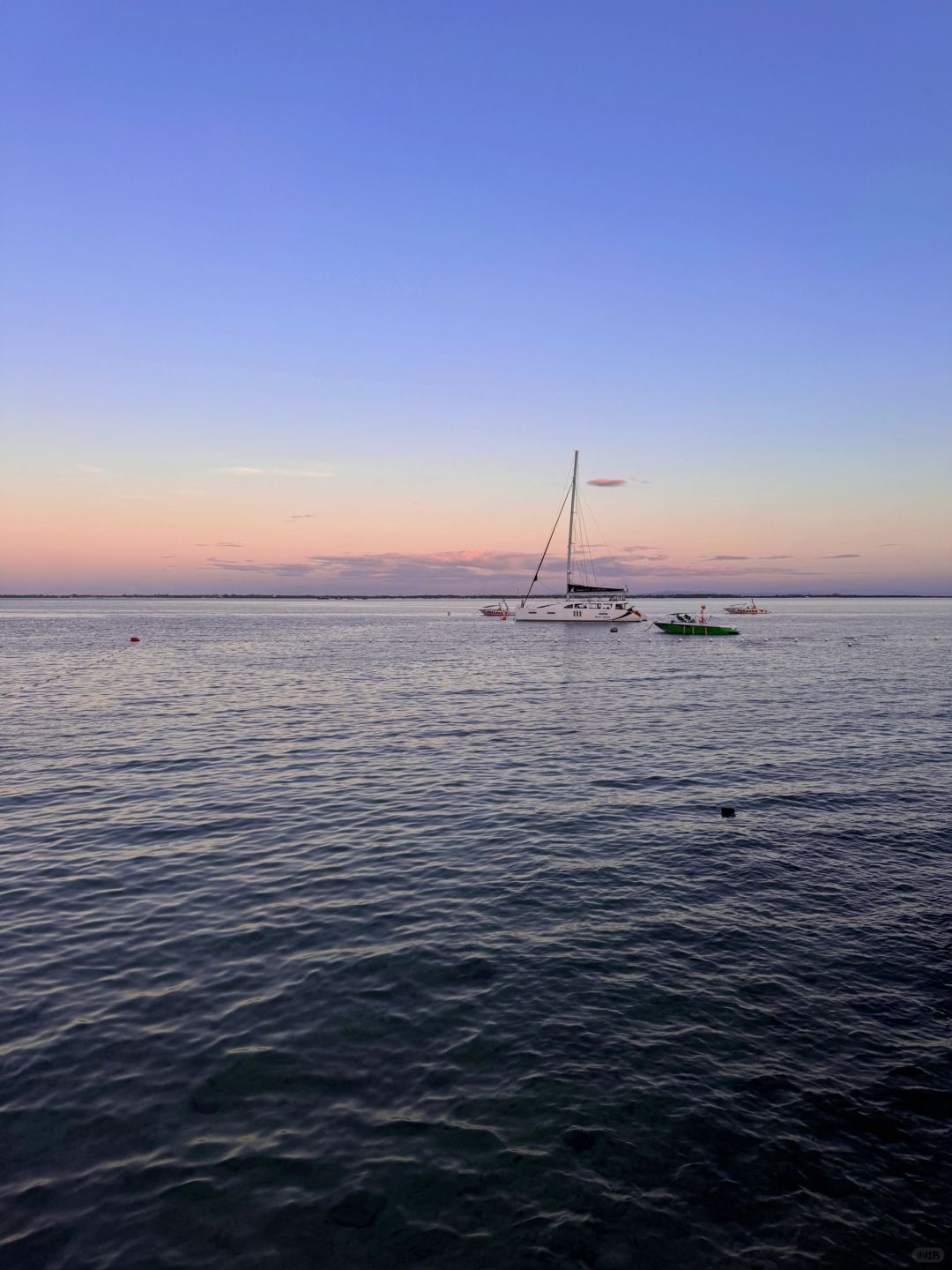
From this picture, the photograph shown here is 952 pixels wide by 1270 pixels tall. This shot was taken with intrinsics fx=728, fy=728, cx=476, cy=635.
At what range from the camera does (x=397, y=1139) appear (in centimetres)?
895

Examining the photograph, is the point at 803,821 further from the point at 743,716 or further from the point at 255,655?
the point at 255,655

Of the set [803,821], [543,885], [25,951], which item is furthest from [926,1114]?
[25,951]

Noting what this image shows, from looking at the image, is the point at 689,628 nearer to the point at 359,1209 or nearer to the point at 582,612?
the point at 582,612

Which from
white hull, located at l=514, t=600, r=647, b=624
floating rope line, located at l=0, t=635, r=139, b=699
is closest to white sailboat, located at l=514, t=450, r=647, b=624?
white hull, located at l=514, t=600, r=647, b=624

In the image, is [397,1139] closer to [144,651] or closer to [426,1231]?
[426,1231]

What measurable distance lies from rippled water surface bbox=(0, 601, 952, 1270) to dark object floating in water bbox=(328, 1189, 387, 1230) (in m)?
0.03

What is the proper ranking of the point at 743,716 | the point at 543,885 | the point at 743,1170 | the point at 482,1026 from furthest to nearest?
the point at 743,716
the point at 543,885
the point at 482,1026
the point at 743,1170

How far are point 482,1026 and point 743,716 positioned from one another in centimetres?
3385

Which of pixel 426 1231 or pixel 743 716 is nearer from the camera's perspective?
pixel 426 1231

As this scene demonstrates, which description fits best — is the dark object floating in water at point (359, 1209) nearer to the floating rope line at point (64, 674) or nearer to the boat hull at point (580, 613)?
the floating rope line at point (64, 674)

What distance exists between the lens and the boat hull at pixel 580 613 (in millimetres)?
137875

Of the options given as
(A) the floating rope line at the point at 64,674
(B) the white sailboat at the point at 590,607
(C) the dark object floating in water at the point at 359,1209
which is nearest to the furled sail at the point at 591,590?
(B) the white sailboat at the point at 590,607

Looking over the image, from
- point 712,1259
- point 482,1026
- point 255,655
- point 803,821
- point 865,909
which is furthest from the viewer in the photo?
point 255,655

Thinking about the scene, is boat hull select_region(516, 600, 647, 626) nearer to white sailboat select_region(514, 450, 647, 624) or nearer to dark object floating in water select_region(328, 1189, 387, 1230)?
white sailboat select_region(514, 450, 647, 624)
